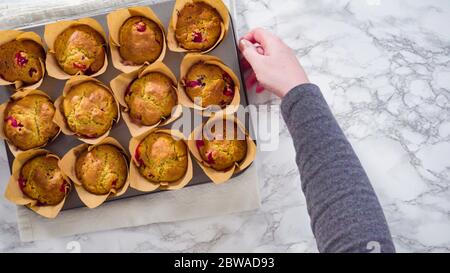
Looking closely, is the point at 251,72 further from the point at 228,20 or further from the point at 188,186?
the point at 188,186

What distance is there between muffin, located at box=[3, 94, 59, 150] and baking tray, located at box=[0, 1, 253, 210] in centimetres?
4

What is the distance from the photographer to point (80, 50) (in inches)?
51.0

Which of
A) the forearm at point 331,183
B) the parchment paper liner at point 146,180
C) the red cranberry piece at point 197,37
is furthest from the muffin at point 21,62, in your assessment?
the forearm at point 331,183

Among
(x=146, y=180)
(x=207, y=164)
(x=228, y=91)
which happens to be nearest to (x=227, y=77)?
(x=228, y=91)

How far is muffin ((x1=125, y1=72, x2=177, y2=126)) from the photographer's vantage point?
1.28 metres

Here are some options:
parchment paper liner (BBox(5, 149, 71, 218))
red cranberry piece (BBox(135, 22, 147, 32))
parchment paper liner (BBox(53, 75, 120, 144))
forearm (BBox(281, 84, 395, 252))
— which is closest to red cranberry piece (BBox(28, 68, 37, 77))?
parchment paper liner (BBox(53, 75, 120, 144))

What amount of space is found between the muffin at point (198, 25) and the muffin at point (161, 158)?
0.90 feet

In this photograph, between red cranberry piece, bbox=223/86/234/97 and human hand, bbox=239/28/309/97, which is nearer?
human hand, bbox=239/28/309/97

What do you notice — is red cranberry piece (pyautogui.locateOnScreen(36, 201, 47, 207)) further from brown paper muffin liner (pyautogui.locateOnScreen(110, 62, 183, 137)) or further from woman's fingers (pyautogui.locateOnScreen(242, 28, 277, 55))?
woman's fingers (pyautogui.locateOnScreen(242, 28, 277, 55))

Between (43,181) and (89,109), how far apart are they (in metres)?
0.24

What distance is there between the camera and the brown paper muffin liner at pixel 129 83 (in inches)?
50.1

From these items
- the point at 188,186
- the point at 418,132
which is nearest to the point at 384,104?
the point at 418,132

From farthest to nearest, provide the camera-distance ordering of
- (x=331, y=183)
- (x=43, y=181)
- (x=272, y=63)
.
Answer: (x=43, y=181), (x=272, y=63), (x=331, y=183)

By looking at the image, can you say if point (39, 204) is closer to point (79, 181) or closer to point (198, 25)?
point (79, 181)
